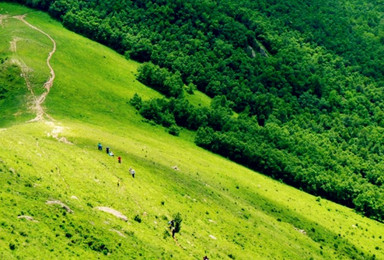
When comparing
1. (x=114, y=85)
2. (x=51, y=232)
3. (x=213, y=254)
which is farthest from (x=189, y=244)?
(x=114, y=85)

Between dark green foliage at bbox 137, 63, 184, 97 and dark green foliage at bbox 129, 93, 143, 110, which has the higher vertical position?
dark green foliage at bbox 137, 63, 184, 97

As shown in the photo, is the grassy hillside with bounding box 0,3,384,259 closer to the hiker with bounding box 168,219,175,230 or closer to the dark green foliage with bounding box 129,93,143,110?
the hiker with bounding box 168,219,175,230

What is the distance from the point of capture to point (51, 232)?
43781 millimetres

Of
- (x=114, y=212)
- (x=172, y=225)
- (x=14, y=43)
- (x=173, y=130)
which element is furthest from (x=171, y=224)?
(x=14, y=43)

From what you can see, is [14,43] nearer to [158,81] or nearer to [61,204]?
[158,81]

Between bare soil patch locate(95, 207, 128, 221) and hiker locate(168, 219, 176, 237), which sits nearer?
bare soil patch locate(95, 207, 128, 221)

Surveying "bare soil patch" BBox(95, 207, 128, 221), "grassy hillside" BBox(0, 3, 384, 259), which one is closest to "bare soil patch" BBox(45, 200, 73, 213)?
"grassy hillside" BBox(0, 3, 384, 259)

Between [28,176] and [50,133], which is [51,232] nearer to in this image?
[28,176]

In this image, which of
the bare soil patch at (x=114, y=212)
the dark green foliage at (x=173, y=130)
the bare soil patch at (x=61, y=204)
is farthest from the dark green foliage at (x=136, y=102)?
the bare soil patch at (x=61, y=204)

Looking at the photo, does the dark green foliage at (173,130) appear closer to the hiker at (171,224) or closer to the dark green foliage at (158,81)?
the dark green foliage at (158,81)

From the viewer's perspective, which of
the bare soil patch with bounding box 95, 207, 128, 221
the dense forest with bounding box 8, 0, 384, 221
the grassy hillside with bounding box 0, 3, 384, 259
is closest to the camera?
the grassy hillside with bounding box 0, 3, 384, 259

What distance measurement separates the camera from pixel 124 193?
6500cm

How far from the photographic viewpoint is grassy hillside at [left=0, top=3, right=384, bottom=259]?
4641cm

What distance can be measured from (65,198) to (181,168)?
43.1 m
